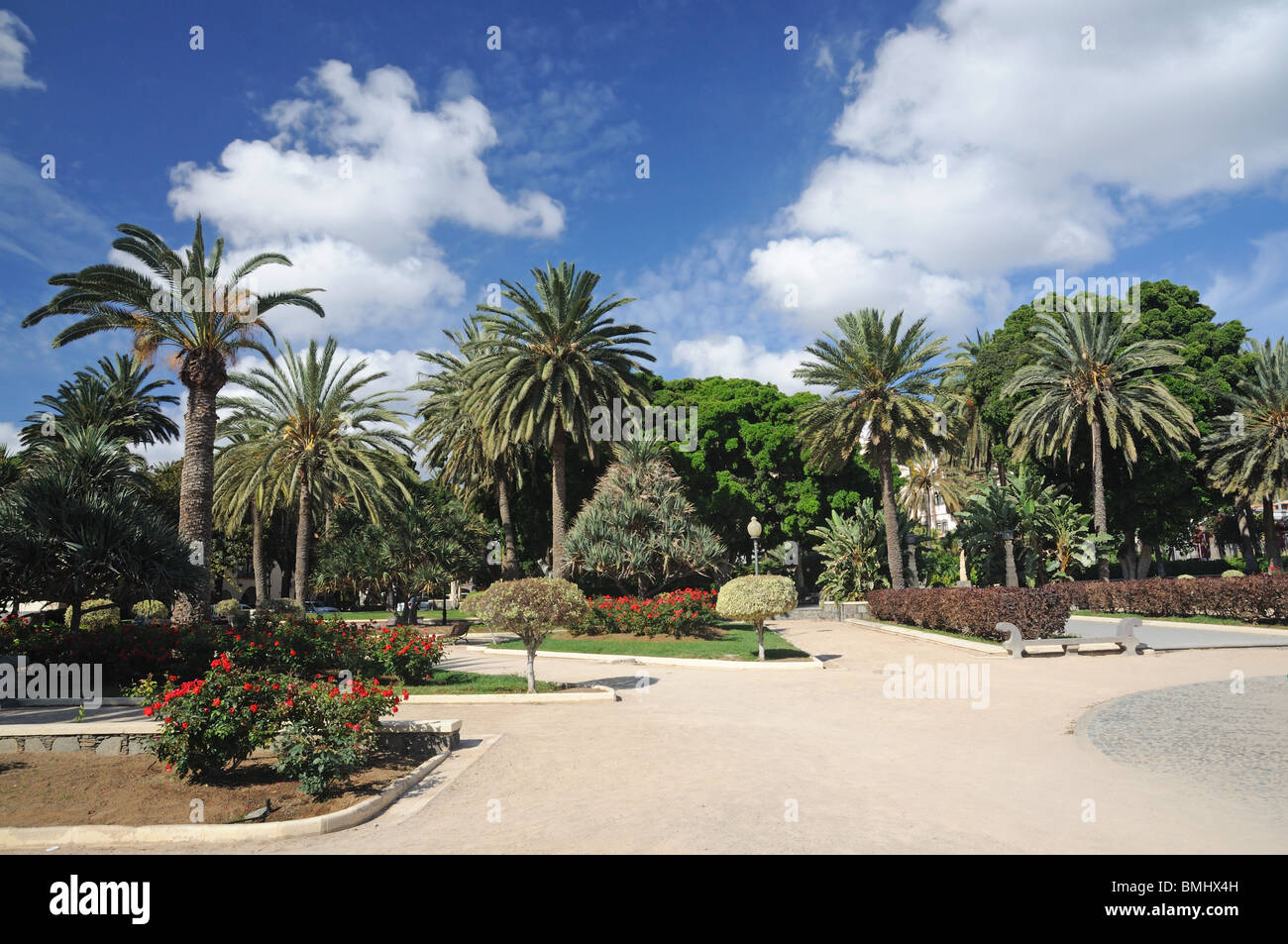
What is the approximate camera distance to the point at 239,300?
19.8 metres

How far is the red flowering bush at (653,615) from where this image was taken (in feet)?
74.4

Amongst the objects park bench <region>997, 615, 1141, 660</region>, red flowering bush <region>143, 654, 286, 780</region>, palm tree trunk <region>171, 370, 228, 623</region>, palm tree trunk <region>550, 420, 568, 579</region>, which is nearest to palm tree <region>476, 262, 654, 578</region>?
palm tree trunk <region>550, 420, 568, 579</region>

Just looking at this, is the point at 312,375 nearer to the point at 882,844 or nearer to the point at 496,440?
the point at 496,440

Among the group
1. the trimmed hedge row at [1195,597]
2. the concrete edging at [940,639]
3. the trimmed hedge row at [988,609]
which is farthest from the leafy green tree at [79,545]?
the trimmed hedge row at [1195,597]

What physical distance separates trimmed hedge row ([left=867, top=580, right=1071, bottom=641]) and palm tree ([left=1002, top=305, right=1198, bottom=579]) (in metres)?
11.9

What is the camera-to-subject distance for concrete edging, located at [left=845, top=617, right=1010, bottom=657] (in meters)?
18.9

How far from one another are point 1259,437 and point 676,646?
31050 millimetres

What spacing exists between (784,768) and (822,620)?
82.1ft

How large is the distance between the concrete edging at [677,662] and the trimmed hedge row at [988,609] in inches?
227

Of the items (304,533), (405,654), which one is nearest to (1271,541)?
(405,654)

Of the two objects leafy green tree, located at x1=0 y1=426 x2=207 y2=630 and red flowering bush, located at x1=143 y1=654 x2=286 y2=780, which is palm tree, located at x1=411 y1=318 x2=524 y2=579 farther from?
red flowering bush, located at x1=143 y1=654 x2=286 y2=780

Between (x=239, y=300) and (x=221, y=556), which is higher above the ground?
(x=239, y=300)

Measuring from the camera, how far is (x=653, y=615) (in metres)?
22.6
